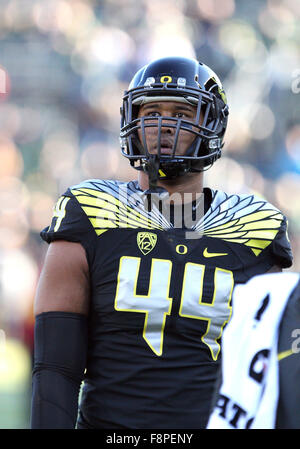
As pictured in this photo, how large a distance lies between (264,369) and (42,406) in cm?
75

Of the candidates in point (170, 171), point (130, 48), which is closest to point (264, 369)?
point (170, 171)

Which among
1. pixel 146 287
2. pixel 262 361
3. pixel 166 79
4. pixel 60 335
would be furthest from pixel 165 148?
pixel 262 361

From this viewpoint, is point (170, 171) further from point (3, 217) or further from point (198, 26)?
point (198, 26)

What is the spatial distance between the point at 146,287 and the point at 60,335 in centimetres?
27

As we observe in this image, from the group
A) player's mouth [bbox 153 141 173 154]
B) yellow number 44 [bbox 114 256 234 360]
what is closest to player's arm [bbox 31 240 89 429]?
yellow number 44 [bbox 114 256 234 360]

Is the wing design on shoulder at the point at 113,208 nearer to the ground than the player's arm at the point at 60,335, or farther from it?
farther from it

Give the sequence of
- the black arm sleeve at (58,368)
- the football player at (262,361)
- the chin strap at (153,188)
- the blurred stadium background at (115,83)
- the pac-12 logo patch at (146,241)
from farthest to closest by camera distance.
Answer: the blurred stadium background at (115,83), the chin strap at (153,188), the pac-12 logo patch at (146,241), the black arm sleeve at (58,368), the football player at (262,361)

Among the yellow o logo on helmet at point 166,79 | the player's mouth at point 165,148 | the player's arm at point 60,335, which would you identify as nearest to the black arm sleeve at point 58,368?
the player's arm at point 60,335

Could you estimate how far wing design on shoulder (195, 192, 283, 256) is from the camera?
2021mm

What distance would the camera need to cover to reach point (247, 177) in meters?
9.38

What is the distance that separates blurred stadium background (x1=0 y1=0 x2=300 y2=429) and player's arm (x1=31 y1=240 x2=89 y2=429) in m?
6.29

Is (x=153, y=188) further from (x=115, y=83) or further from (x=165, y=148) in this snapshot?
(x=115, y=83)

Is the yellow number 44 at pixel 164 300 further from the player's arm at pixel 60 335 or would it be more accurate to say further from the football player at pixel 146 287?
the player's arm at pixel 60 335

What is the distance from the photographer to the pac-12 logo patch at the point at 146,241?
6.33 feet
